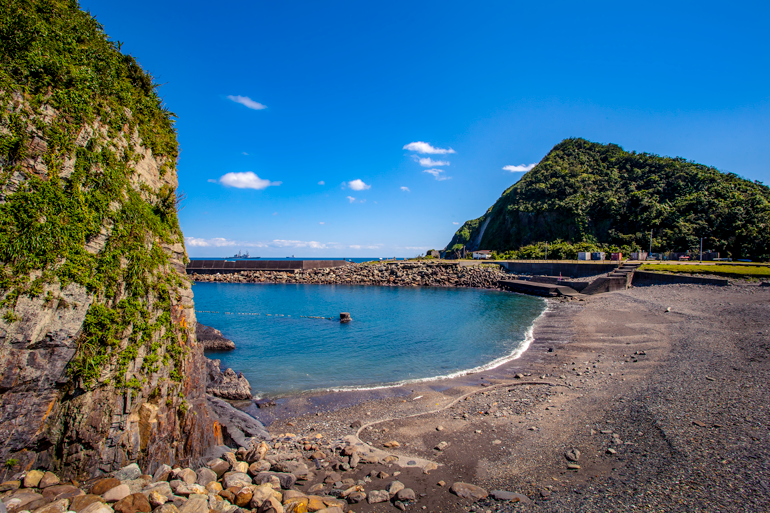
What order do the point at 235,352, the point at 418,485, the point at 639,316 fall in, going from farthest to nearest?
the point at 639,316 < the point at 235,352 < the point at 418,485

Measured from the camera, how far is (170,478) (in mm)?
5770

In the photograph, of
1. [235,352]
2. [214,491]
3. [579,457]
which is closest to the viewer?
[214,491]

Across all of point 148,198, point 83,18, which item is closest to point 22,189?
point 148,198

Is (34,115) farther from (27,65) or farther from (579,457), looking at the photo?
(579,457)

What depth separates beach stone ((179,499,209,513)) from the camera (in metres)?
4.66

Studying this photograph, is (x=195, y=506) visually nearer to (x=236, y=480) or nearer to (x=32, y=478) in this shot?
(x=236, y=480)

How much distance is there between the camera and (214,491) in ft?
18.0

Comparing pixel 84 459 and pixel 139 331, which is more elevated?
A: pixel 139 331

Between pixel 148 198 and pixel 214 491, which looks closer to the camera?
pixel 214 491

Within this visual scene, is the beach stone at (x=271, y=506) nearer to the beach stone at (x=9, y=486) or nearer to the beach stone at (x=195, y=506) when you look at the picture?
the beach stone at (x=195, y=506)

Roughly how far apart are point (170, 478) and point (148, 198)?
5899 mm

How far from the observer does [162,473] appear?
229 inches

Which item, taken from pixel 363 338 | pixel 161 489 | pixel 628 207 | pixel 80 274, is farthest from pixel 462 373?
pixel 628 207

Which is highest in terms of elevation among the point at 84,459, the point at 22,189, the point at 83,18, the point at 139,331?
the point at 83,18
